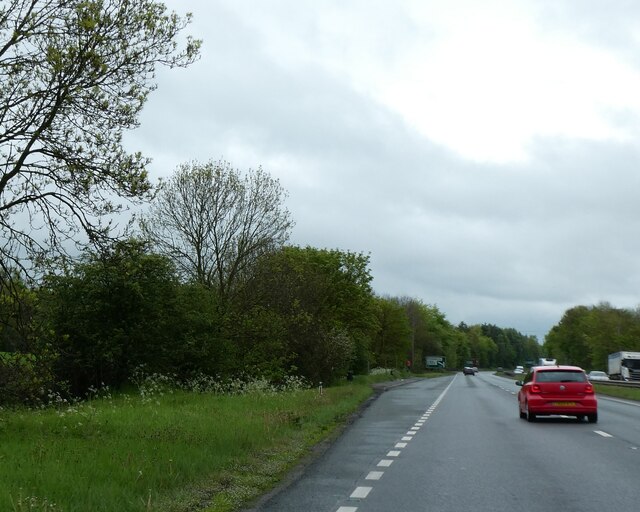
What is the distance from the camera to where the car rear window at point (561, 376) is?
23078 mm

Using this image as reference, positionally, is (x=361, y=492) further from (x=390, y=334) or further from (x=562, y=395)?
(x=390, y=334)

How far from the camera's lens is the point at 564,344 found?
165375 millimetres

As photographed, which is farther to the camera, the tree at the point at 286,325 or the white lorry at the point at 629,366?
the white lorry at the point at 629,366

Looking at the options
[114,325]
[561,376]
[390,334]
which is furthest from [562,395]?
[390,334]

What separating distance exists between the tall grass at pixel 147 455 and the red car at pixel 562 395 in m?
6.31

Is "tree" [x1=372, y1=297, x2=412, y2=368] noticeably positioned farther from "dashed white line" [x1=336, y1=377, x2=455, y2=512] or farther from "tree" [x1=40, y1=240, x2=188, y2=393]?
"dashed white line" [x1=336, y1=377, x2=455, y2=512]

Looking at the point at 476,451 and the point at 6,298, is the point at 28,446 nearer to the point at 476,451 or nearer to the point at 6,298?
the point at 6,298

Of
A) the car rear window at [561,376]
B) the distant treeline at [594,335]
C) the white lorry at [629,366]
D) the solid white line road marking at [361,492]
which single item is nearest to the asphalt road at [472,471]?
the solid white line road marking at [361,492]

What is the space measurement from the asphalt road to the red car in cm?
114

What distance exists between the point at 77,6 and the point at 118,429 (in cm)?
726

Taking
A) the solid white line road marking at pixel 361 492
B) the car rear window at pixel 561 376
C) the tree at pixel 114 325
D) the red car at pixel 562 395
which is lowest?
the solid white line road marking at pixel 361 492

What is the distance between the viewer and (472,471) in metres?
12.2

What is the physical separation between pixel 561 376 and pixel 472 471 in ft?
38.8

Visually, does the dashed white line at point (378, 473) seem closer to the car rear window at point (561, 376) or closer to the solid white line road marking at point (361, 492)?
the solid white line road marking at point (361, 492)
